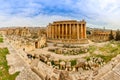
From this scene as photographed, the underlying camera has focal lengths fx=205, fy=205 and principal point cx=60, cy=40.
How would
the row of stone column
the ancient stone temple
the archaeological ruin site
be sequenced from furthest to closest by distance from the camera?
the row of stone column < the ancient stone temple < the archaeological ruin site

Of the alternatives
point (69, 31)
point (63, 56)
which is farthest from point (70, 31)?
point (63, 56)

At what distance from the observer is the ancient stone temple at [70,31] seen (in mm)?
77825

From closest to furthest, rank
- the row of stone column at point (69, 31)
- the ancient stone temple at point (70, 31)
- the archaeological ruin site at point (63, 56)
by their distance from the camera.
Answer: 1. the archaeological ruin site at point (63, 56)
2. the ancient stone temple at point (70, 31)
3. the row of stone column at point (69, 31)

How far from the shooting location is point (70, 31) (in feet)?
261

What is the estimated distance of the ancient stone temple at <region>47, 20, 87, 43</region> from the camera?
77.8 m

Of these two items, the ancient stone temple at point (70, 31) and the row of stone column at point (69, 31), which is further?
the row of stone column at point (69, 31)

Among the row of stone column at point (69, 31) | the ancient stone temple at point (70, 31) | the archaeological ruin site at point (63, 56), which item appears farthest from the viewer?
the row of stone column at point (69, 31)

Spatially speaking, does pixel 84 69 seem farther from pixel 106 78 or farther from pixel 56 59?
pixel 106 78

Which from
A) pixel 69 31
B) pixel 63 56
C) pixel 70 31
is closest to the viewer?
pixel 63 56

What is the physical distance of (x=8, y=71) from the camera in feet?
53.6

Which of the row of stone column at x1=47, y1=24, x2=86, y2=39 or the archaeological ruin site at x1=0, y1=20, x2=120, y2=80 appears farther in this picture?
the row of stone column at x1=47, y1=24, x2=86, y2=39

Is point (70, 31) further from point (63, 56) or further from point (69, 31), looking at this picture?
point (63, 56)

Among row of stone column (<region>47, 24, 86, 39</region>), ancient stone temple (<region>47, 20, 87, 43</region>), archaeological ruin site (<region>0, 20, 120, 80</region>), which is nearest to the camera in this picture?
archaeological ruin site (<region>0, 20, 120, 80</region>)

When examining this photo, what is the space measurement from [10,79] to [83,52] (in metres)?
38.4
